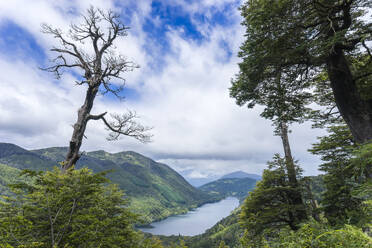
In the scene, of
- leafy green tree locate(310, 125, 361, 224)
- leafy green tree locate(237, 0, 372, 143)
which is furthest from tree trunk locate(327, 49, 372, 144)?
leafy green tree locate(310, 125, 361, 224)

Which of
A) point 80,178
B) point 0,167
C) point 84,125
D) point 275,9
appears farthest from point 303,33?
point 0,167

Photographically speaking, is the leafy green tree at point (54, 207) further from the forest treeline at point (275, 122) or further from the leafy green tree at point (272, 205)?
the leafy green tree at point (272, 205)

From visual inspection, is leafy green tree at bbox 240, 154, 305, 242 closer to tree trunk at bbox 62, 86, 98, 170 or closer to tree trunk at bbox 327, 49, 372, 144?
tree trunk at bbox 327, 49, 372, 144

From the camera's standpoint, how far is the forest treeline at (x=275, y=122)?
11.2 feet

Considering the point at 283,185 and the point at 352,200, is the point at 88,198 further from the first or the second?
the point at 352,200

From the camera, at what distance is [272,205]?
12.6 m

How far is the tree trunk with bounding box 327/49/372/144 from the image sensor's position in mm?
6070

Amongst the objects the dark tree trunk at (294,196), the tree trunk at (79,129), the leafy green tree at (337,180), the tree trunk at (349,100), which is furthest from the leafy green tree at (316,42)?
the tree trunk at (79,129)

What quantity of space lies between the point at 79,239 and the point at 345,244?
4.80m

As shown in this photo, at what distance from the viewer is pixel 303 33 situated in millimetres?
6781

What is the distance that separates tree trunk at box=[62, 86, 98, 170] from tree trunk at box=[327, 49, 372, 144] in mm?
9491

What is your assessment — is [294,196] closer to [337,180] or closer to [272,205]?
[272,205]

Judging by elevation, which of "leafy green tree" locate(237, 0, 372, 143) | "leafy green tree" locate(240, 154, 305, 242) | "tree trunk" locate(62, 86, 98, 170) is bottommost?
"leafy green tree" locate(240, 154, 305, 242)

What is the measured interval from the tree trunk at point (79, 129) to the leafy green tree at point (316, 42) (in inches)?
273
